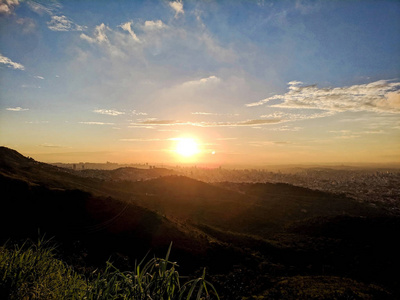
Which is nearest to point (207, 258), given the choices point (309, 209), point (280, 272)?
point (280, 272)

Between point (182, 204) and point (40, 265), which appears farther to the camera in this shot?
point (182, 204)

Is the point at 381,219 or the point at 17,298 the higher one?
the point at 17,298

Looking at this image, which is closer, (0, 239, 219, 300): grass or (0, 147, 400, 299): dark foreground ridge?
(0, 239, 219, 300): grass

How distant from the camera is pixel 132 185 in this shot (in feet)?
211

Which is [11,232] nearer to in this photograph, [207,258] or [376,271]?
[207,258]

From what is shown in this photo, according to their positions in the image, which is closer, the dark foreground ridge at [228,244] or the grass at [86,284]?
the grass at [86,284]

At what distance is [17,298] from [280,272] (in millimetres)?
18930

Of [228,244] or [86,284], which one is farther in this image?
[228,244]

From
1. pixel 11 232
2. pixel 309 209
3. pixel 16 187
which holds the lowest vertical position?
pixel 309 209

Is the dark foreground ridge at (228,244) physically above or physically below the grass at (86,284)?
below

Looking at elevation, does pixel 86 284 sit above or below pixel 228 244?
above

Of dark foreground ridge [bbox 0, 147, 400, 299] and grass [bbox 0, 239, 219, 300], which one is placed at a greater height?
grass [bbox 0, 239, 219, 300]

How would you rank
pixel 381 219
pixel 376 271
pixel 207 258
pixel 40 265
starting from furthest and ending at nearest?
pixel 381 219
pixel 207 258
pixel 376 271
pixel 40 265

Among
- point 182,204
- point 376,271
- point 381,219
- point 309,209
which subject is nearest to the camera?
point 376,271
